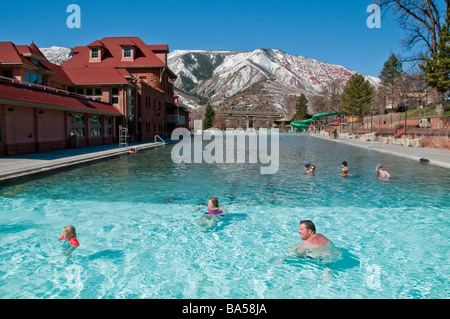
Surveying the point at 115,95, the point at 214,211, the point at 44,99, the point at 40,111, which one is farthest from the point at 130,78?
the point at 214,211

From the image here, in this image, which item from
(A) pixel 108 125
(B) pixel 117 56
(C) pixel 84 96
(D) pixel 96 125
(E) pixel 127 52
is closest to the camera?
(C) pixel 84 96

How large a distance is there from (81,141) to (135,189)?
17.9m

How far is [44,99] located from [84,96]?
9231mm

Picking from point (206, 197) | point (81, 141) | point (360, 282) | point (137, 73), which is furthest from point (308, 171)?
point (137, 73)

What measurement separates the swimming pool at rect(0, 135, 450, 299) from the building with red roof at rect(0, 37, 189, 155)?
881 centimetres

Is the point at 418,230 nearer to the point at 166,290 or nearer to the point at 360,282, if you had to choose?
the point at 360,282

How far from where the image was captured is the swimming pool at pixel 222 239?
17.1 ft

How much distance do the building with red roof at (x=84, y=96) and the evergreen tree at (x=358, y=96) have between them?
126 ft

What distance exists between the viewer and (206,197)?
437 inches

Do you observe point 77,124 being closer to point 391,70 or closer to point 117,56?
point 117,56

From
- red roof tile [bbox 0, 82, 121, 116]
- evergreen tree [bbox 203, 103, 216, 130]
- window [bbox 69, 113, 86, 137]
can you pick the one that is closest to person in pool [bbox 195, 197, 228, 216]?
red roof tile [bbox 0, 82, 121, 116]

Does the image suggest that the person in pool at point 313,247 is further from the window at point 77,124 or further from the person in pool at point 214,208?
the window at point 77,124

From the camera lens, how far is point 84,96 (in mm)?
30359

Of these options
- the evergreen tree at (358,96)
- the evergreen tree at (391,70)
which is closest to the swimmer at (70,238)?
the evergreen tree at (358,96)
